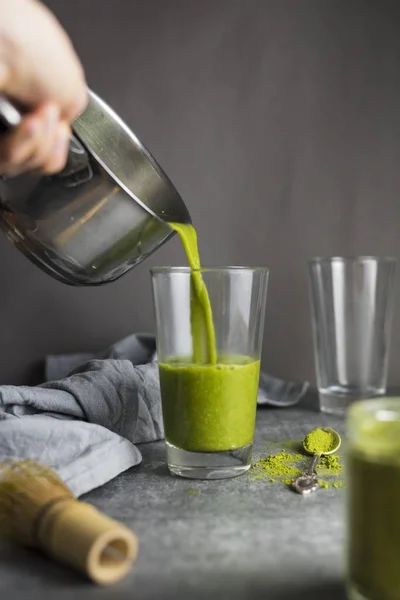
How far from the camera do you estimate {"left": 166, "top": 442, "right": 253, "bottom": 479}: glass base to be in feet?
3.21

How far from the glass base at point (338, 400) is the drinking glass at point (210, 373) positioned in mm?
392

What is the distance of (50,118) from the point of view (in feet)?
2.58

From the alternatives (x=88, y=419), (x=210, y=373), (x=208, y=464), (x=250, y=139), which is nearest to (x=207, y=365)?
(x=210, y=373)

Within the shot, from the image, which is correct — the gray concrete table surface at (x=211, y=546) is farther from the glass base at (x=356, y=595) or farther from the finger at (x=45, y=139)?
the finger at (x=45, y=139)

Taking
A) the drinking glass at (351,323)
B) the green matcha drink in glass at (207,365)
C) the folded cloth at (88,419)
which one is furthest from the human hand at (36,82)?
the drinking glass at (351,323)

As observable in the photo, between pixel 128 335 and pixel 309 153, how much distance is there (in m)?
0.53

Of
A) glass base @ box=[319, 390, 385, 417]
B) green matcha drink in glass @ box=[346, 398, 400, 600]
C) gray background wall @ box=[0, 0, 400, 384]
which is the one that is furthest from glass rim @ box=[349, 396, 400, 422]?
gray background wall @ box=[0, 0, 400, 384]

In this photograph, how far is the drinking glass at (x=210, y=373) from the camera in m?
0.97

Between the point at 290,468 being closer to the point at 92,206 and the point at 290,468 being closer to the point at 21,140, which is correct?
the point at 92,206

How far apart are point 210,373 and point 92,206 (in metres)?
0.27

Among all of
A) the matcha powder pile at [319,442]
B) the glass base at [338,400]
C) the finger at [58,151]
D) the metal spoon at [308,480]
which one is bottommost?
the glass base at [338,400]

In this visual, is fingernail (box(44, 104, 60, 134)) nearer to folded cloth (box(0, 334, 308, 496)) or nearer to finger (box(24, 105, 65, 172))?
finger (box(24, 105, 65, 172))

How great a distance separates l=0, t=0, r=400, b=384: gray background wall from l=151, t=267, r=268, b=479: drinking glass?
0.54 m

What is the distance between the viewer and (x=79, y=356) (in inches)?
57.3
